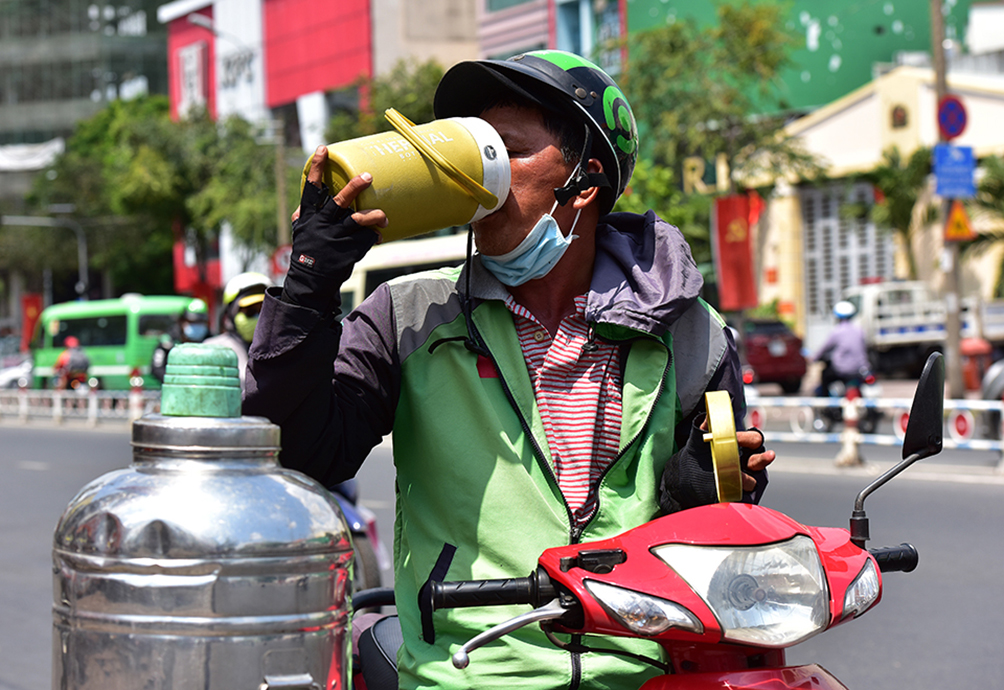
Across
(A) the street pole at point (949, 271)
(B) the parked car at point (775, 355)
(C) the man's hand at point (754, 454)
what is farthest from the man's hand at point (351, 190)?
(B) the parked car at point (775, 355)

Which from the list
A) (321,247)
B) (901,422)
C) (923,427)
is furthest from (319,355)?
(901,422)

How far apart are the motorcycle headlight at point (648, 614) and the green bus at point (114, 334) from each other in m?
32.6

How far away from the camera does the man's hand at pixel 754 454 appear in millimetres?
1995

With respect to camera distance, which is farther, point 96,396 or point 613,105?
point 96,396

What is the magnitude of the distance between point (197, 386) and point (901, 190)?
97.7 feet

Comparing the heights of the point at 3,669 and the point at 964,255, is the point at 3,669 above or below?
below

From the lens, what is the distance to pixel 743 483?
6.67ft

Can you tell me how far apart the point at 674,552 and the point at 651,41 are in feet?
66.2

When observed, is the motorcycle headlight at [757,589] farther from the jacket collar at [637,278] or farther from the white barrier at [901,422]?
the white barrier at [901,422]

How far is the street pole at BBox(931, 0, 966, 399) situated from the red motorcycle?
1610cm

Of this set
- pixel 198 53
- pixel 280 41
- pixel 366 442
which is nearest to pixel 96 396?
pixel 366 442

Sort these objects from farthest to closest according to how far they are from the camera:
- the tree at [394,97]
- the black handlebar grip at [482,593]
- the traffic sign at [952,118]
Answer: the tree at [394,97] < the traffic sign at [952,118] < the black handlebar grip at [482,593]

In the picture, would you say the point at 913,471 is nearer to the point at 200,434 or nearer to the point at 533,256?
the point at 533,256

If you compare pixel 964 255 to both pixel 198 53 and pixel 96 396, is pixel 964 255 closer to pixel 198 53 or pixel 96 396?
pixel 96 396
